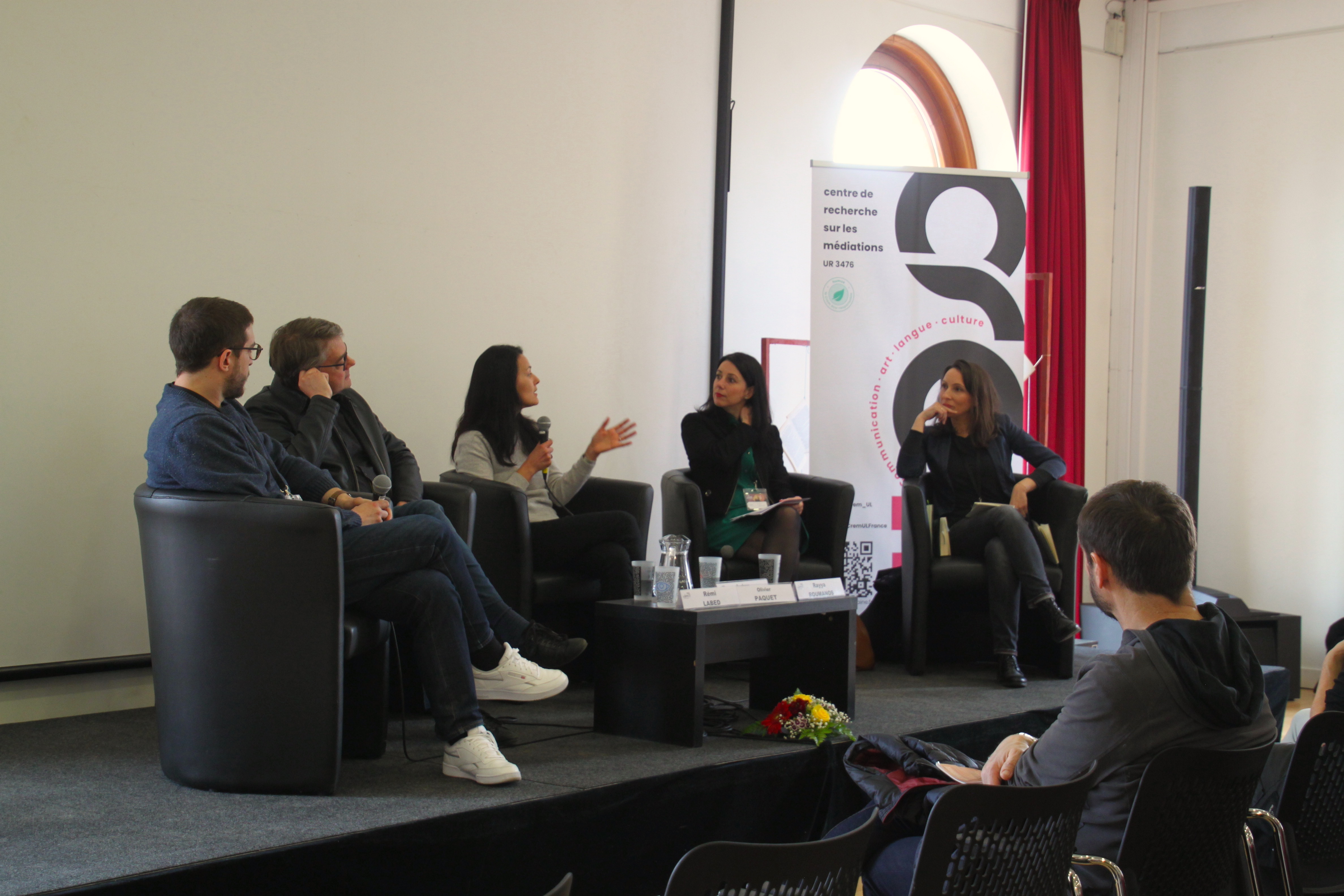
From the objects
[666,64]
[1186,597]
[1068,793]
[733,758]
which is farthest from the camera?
[666,64]

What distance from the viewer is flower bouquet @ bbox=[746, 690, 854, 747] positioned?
3020mm

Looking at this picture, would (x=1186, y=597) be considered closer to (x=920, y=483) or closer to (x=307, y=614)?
(x=307, y=614)

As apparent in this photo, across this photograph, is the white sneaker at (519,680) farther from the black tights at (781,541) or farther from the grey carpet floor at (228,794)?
the black tights at (781,541)

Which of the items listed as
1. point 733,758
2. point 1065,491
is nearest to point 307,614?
point 733,758

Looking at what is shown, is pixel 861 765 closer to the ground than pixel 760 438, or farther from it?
closer to the ground

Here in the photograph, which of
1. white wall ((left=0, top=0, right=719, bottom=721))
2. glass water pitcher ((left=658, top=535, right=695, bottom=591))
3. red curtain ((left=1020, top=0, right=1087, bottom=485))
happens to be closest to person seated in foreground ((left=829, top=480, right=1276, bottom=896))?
glass water pitcher ((left=658, top=535, right=695, bottom=591))

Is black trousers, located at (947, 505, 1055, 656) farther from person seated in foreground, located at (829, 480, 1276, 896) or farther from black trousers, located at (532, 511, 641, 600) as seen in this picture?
person seated in foreground, located at (829, 480, 1276, 896)

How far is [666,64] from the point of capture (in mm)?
4727

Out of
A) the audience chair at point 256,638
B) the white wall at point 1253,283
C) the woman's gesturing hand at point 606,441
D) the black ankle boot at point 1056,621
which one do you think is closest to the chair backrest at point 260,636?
the audience chair at point 256,638

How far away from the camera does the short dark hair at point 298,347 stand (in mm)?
3109

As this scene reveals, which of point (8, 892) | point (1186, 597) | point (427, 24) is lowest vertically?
point (8, 892)

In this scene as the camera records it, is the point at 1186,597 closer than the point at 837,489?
Yes

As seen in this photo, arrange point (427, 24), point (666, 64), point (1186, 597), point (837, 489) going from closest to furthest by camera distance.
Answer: point (1186, 597) → point (427, 24) → point (837, 489) → point (666, 64)

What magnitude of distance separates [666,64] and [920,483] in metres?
2.01
